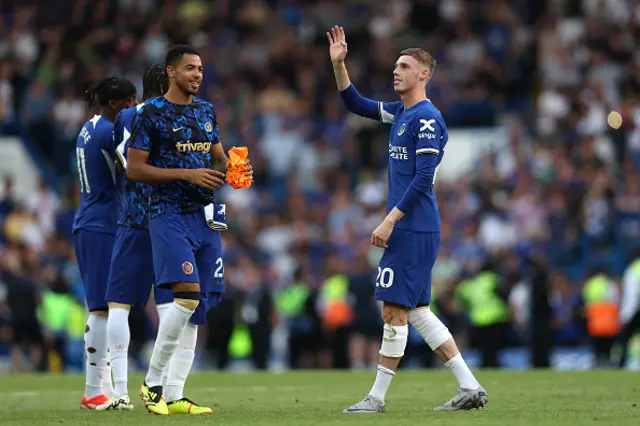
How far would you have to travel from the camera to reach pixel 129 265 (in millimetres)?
10375

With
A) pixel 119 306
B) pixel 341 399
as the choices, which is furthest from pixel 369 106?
pixel 341 399

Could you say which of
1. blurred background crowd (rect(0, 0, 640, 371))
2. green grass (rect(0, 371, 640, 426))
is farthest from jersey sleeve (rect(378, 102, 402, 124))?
blurred background crowd (rect(0, 0, 640, 371))

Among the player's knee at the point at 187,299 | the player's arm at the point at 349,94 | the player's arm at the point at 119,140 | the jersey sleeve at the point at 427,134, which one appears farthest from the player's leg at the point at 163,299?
the jersey sleeve at the point at 427,134

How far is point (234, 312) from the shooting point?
20.8 m

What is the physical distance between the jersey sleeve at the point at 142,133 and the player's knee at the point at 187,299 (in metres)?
1.04

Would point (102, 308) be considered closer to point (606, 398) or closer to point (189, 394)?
point (189, 394)

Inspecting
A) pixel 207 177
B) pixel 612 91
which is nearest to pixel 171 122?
pixel 207 177

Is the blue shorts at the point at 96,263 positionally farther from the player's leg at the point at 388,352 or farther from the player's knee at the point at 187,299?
the player's leg at the point at 388,352

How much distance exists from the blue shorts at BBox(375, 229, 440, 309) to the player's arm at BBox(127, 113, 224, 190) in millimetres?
1301

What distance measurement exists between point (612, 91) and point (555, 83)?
1.15 meters

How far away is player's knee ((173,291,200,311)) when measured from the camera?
9438mm

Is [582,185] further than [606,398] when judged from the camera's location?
Yes

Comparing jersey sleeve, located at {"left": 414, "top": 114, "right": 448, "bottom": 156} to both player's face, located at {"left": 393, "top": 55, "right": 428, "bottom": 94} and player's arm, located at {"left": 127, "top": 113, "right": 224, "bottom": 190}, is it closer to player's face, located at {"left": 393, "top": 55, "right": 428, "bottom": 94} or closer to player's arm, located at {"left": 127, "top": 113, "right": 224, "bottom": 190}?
player's face, located at {"left": 393, "top": 55, "right": 428, "bottom": 94}

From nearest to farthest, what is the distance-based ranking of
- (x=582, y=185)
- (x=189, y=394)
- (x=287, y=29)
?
1. (x=189, y=394)
2. (x=582, y=185)
3. (x=287, y=29)
